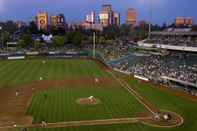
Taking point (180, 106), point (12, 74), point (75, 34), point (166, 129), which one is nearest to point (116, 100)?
point (180, 106)

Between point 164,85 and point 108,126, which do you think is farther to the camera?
point 164,85

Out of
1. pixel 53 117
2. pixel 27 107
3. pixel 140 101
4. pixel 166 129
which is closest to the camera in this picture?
pixel 166 129

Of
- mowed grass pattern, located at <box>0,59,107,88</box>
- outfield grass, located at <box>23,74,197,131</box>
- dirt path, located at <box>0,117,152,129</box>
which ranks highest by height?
mowed grass pattern, located at <box>0,59,107,88</box>

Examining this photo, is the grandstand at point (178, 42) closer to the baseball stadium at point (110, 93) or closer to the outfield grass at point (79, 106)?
the baseball stadium at point (110, 93)

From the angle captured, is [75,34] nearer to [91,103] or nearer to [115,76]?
[115,76]

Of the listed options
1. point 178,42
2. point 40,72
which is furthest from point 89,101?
point 178,42

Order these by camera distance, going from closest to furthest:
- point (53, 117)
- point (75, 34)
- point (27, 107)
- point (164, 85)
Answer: point (53, 117) < point (27, 107) < point (164, 85) < point (75, 34)

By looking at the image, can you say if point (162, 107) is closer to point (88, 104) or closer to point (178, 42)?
point (88, 104)

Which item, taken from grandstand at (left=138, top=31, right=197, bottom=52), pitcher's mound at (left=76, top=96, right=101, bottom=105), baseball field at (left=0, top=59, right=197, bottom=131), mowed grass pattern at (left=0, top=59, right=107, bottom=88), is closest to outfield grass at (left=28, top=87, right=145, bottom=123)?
baseball field at (left=0, top=59, right=197, bottom=131)

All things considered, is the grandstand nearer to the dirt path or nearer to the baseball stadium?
the baseball stadium
